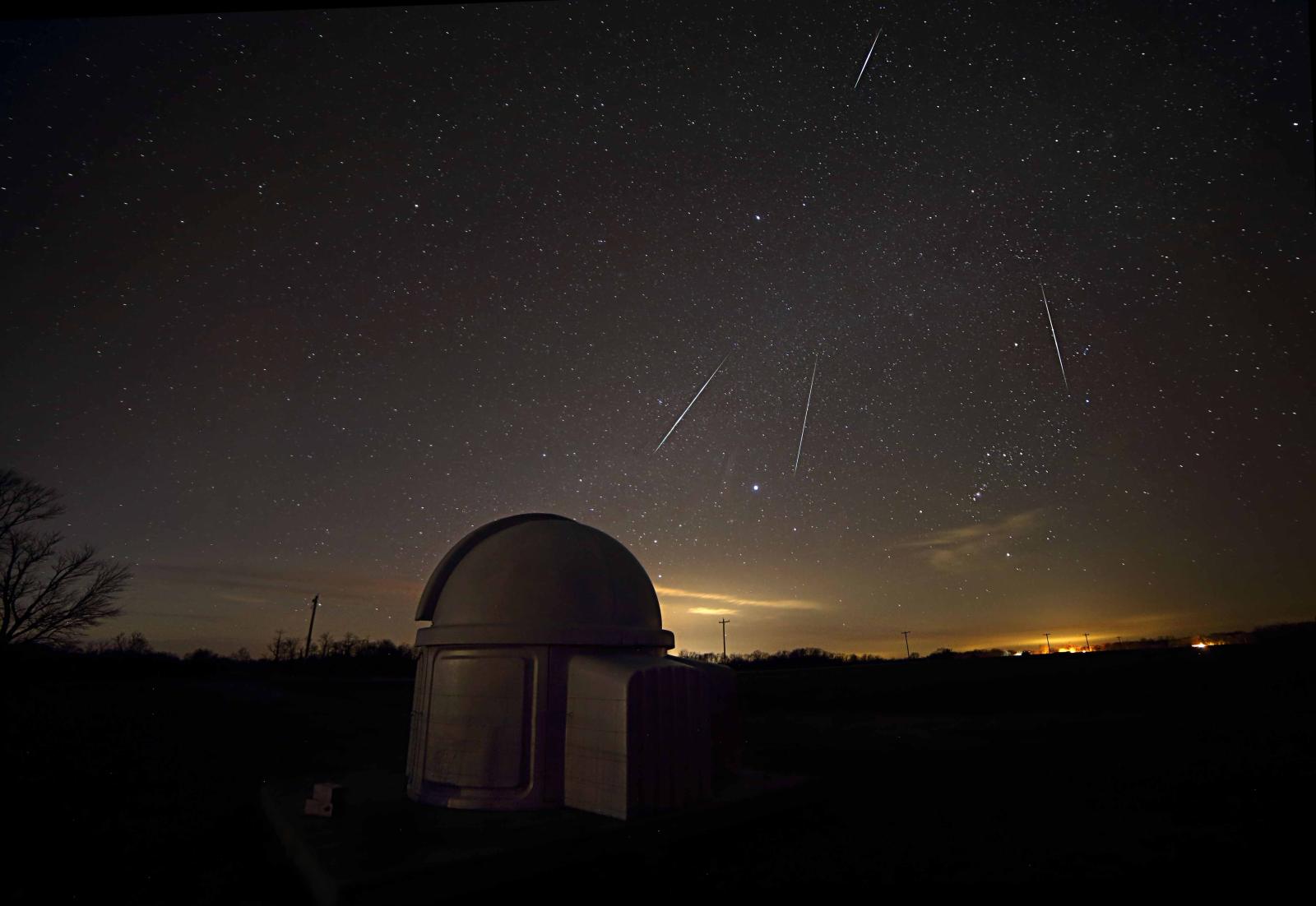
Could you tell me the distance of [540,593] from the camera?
8844 mm

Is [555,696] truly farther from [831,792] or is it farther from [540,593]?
[831,792]

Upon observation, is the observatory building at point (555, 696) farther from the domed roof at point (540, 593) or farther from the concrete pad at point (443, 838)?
the concrete pad at point (443, 838)

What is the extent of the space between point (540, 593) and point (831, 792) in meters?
6.07

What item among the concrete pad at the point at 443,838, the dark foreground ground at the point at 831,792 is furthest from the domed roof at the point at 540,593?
the dark foreground ground at the point at 831,792

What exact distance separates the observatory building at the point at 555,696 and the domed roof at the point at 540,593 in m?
0.02

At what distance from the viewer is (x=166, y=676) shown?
30.4 metres

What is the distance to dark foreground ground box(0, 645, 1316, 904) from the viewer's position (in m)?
6.91

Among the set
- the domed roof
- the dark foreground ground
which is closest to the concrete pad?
the dark foreground ground

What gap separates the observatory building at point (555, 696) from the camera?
7.84m

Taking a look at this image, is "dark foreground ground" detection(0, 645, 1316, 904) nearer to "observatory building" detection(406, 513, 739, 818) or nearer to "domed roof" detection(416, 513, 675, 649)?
"observatory building" detection(406, 513, 739, 818)

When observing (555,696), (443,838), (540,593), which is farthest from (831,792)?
(443,838)

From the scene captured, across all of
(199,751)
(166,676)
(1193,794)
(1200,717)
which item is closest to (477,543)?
(199,751)

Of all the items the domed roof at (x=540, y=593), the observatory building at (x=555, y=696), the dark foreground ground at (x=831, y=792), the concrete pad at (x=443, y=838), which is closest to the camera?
the concrete pad at (x=443, y=838)

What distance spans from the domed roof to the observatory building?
2 centimetres
